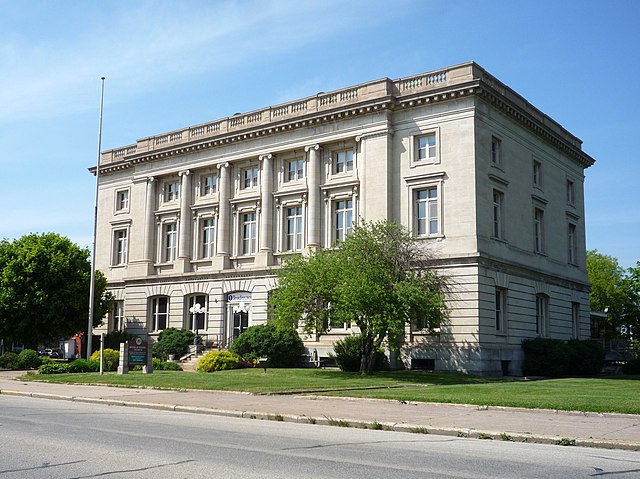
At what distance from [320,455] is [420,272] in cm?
2606

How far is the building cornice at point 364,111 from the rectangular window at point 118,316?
11.4m

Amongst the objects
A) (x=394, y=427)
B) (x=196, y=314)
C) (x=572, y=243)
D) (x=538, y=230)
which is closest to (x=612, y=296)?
(x=572, y=243)

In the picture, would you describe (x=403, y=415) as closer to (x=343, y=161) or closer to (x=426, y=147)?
(x=426, y=147)

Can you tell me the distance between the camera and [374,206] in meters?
42.8

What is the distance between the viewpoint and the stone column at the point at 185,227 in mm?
52719

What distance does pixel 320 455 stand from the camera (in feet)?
37.3

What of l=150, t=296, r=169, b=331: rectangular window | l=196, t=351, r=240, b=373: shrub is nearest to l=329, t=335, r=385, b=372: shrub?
l=196, t=351, r=240, b=373: shrub

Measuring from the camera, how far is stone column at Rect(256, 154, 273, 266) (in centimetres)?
4809

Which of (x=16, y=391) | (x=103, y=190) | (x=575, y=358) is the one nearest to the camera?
(x=16, y=391)

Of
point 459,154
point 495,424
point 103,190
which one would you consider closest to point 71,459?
point 495,424

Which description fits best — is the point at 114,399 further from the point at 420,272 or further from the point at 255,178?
the point at 255,178

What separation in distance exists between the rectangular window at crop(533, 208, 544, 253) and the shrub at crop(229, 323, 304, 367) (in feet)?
56.0

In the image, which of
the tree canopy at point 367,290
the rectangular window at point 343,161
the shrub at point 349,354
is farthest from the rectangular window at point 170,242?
the shrub at point 349,354

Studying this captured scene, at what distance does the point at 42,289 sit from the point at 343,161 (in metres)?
22.5
